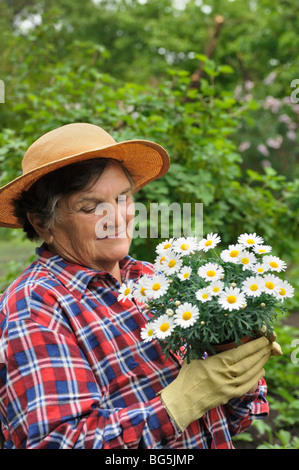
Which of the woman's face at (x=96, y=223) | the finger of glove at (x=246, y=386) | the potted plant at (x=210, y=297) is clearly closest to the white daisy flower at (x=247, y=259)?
the potted plant at (x=210, y=297)

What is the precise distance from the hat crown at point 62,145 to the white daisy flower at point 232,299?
60 centimetres

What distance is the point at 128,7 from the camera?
22.6 m

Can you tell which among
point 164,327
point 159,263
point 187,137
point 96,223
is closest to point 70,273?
point 96,223

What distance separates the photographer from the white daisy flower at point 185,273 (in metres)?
1.22

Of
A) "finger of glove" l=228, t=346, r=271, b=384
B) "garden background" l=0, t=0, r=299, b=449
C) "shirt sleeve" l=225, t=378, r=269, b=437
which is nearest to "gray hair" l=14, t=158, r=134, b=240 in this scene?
"finger of glove" l=228, t=346, r=271, b=384

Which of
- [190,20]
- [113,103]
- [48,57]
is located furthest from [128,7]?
[113,103]

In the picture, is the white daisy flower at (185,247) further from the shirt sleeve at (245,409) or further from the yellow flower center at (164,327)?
the shirt sleeve at (245,409)

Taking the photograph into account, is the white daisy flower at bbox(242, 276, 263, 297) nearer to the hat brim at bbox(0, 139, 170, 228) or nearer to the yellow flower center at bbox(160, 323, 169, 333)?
the yellow flower center at bbox(160, 323, 169, 333)

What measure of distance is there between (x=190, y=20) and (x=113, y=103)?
54.7 ft

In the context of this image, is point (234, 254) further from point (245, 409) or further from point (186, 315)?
point (245, 409)

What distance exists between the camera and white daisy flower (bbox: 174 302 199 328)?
1118mm

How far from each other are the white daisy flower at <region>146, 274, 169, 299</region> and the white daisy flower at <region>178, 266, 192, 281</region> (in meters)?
0.04

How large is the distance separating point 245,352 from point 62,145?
0.82m

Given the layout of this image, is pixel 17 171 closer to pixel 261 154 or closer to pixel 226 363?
pixel 226 363
